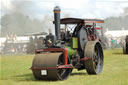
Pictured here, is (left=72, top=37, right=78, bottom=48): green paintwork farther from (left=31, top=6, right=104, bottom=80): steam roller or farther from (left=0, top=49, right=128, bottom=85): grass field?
(left=0, top=49, right=128, bottom=85): grass field

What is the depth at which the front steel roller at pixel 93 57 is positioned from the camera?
12914 millimetres

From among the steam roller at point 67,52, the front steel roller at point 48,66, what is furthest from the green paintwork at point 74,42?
the front steel roller at point 48,66

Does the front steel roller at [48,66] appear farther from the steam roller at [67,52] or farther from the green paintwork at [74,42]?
the green paintwork at [74,42]

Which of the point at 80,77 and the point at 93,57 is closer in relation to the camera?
the point at 80,77

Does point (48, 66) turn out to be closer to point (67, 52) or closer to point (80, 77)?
point (67, 52)

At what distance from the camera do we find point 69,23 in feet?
46.0

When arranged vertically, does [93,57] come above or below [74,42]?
below

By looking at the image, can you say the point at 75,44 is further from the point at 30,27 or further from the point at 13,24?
the point at 30,27

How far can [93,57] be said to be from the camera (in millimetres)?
13562

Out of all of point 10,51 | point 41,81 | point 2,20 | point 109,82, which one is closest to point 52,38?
point 41,81

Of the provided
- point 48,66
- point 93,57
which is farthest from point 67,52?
point 93,57

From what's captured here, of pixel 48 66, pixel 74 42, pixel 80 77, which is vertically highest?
pixel 74 42

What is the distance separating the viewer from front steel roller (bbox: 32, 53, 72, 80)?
11.1 meters

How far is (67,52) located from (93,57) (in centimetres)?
201
